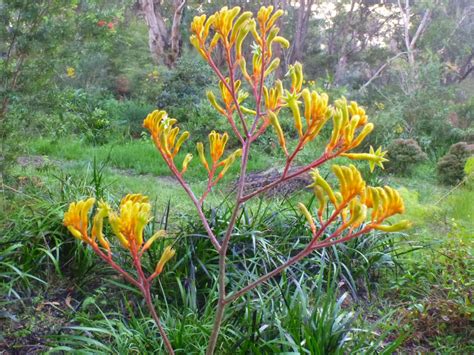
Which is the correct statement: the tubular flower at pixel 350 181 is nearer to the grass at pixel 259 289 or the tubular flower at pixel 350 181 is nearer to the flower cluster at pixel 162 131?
the flower cluster at pixel 162 131

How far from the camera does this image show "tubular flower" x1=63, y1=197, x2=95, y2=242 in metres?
1.42

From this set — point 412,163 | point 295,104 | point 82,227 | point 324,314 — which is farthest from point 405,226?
point 412,163

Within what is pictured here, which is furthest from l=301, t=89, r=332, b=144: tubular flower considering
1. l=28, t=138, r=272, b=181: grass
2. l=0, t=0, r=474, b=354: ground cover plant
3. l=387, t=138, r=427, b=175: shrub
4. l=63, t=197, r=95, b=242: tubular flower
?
l=387, t=138, r=427, b=175: shrub

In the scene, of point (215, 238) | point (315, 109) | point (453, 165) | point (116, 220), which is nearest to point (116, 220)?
point (116, 220)

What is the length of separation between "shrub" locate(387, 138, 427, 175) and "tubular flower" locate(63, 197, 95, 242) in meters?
7.56

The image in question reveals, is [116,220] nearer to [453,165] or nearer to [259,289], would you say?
[259,289]

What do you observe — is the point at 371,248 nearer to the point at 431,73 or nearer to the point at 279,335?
the point at 279,335

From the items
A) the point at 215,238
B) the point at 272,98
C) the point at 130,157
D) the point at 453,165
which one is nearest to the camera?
the point at 272,98

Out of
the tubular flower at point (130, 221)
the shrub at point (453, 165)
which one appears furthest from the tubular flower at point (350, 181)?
the shrub at point (453, 165)

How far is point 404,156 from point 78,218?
299 inches

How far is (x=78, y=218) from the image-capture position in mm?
1440

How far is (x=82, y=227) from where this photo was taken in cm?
145

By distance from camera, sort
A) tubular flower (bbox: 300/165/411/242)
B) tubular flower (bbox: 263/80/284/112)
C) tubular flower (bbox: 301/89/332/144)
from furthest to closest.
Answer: tubular flower (bbox: 263/80/284/112)
tubular flower (bbox: 301/89/332/144)
tubular flower (bbox: 300/165/411/242)

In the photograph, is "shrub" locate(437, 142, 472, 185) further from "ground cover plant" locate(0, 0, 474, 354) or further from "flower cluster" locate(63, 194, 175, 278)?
"flower cluster" locate(63, 194, 175, 278)
